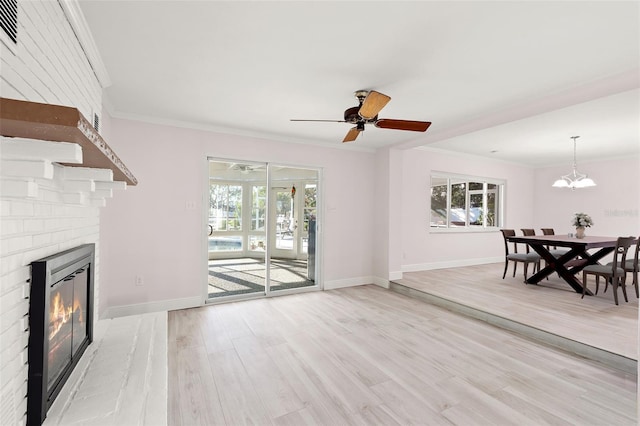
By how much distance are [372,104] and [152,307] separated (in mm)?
3517

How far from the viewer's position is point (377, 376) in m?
2.42

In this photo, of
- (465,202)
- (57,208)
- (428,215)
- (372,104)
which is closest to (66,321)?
(57,208)

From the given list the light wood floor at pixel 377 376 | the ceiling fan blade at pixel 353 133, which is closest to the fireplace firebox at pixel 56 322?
the light wood floor at pixel 377 376

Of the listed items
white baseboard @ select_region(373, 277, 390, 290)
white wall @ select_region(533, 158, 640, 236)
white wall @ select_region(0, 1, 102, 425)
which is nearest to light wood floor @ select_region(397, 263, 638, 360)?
white baseboard @ select_region(373, 277, 390, 290)

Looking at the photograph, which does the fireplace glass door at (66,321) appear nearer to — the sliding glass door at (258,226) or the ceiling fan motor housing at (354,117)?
the ceiling fan motor housing at (354,117)

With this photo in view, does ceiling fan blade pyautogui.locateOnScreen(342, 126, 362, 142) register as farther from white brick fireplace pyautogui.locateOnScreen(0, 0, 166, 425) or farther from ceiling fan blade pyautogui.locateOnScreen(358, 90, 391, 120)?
white brick fireplace pyautogui.locateOnScreen(0, 0, 166, 425)

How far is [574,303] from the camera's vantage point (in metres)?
3.96

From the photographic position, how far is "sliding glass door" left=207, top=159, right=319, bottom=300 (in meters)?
5.48

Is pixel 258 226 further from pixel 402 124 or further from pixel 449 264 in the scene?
pixel 402 124

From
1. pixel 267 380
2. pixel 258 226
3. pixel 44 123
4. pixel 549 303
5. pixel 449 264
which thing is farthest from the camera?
pixel 258 226

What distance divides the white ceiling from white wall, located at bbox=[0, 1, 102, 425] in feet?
1.30

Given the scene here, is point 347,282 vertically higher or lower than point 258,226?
lower

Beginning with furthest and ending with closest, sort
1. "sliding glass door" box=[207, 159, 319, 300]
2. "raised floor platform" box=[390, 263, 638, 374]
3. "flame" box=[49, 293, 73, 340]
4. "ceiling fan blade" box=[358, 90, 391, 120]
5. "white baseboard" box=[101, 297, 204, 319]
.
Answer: "sliding glass door" box=[207, 159, 319, 300], "white baseboard" box=[101, 297, 204, 319], "raised floor platform" box=[390, 263, 638, 374], "ceiling fan blade" box=[358, 90, 391, 120], "flame" box=[49, 293, 73, 340]

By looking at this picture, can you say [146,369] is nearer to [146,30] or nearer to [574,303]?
[146,30]
